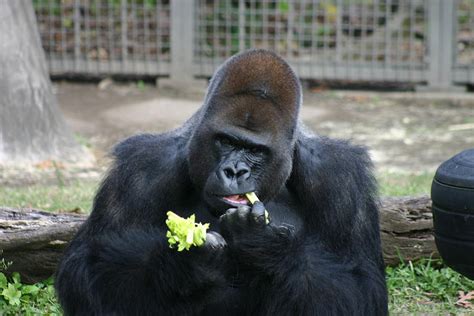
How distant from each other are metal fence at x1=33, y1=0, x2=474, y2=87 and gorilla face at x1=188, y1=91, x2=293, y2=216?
9.11m

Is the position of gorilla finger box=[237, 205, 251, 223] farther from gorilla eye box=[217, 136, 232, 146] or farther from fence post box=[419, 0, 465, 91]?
fence post box=[419, 0, 465, 91]

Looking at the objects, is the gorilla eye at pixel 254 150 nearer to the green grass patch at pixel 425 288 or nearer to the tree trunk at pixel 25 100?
the green grass patch at pixel 425 288

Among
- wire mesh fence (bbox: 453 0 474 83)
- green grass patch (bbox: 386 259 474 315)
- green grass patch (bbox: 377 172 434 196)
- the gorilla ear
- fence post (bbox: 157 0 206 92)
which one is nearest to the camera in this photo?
the gorilla ear

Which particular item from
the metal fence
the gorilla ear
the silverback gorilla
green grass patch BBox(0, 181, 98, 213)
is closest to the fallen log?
the silverback gorilla

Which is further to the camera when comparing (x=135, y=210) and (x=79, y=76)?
(x=79, y=76)

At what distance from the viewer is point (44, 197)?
25.8 ft

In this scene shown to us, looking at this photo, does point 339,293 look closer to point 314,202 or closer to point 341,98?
point 314,202

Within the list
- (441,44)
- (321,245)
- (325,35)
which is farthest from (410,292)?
(325,35)

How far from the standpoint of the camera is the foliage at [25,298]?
5.59 meters

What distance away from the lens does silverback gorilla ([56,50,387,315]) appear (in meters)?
4.50

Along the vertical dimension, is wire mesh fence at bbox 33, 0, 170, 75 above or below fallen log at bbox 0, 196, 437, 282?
above

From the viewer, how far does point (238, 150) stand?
4.50 metres

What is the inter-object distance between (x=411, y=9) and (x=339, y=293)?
9.50 metres

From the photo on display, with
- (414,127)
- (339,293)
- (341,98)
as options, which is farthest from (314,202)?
(341,98)
